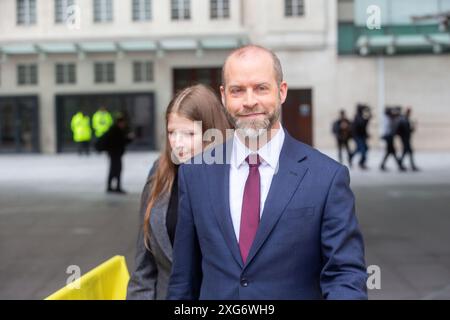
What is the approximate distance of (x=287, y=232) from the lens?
76.3 inches

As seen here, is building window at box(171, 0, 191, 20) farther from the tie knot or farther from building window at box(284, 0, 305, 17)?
the tie knot

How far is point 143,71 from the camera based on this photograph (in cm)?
2880

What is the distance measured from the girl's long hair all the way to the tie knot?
2.06 feet

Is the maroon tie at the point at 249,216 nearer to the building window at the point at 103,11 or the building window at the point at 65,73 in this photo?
the building window at the point at 103,11

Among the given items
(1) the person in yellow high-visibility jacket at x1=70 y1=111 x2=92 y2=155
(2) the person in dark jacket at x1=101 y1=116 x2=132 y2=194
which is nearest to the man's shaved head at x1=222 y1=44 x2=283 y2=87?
(2) the person in dark jacket at x1=101 y1=116 x2=132 y2=194

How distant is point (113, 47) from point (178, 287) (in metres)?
→ 25.9

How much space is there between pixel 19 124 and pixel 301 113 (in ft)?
36.7

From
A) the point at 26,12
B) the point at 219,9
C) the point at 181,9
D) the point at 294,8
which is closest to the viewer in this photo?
the point at 294,8

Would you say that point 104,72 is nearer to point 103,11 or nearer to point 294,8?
point 103,11

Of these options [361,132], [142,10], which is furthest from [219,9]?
[361,132]

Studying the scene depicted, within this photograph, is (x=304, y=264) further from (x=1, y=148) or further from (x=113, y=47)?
(x=1, y=148)

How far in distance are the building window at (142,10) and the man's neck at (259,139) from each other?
23.3m

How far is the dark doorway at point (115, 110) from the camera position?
2850 cm
